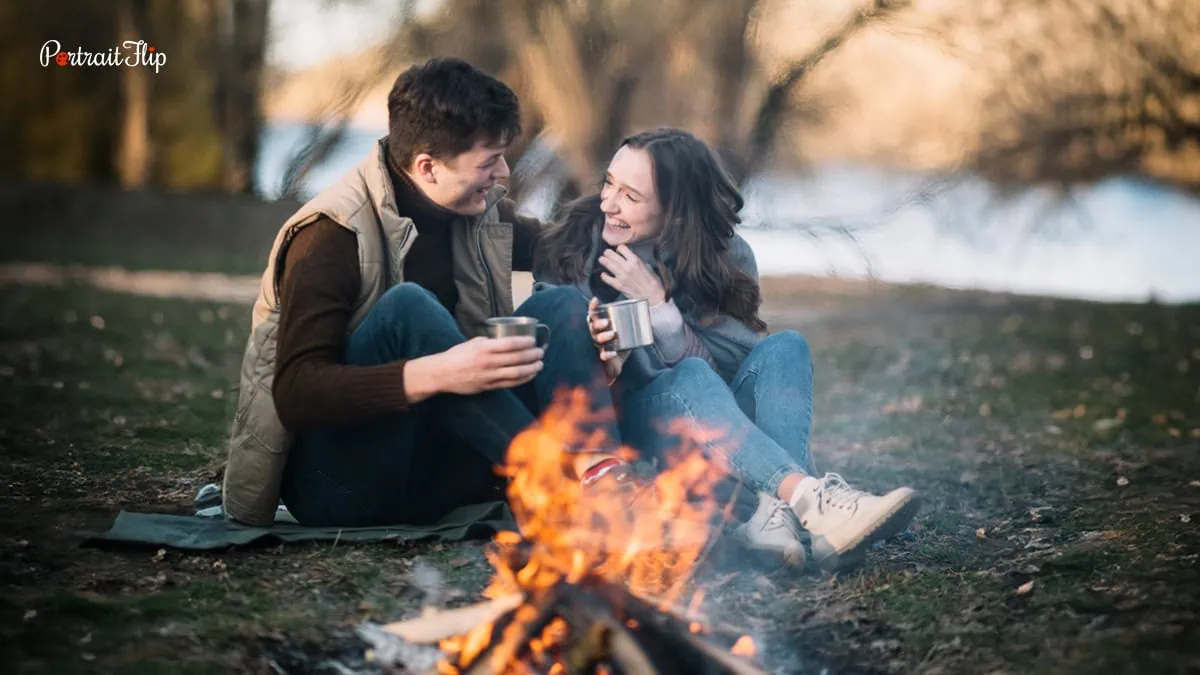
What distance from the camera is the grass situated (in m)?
3.05

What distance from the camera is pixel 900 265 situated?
11.2m

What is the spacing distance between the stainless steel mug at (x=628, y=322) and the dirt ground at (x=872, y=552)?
704 millimetres

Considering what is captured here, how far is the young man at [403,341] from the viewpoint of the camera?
330 cm

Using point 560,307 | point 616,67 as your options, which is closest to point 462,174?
point 560,307

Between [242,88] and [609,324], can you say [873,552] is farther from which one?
[242,88]

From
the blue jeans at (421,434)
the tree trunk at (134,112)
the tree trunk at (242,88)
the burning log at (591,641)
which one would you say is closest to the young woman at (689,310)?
the blue jeans at (421,434)

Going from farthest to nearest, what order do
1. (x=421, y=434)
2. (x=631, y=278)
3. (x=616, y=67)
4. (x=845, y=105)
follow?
1. (x=616, y=67)
2. (x=845, y=105)
3. (x=631, y=278)
4. (x=421, y=434)

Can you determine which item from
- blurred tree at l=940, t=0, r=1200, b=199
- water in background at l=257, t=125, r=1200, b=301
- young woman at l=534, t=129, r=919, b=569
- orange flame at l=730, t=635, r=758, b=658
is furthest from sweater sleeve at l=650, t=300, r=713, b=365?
blurred tree at l=940, t=0, r=1200, b=199

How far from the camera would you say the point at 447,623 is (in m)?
2.92

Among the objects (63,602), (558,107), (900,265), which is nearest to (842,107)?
(900,265)

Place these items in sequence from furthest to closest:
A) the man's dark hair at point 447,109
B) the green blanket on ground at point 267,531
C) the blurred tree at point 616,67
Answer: the blurred tree at point 616,67, the green blanket on ground at point 267,531, the man's dark hair at point 447,109

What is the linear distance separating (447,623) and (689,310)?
167cm

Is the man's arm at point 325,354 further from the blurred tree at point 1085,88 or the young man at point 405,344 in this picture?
the blurred tree at point 1085,88

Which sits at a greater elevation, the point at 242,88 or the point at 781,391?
the point at 242,88
